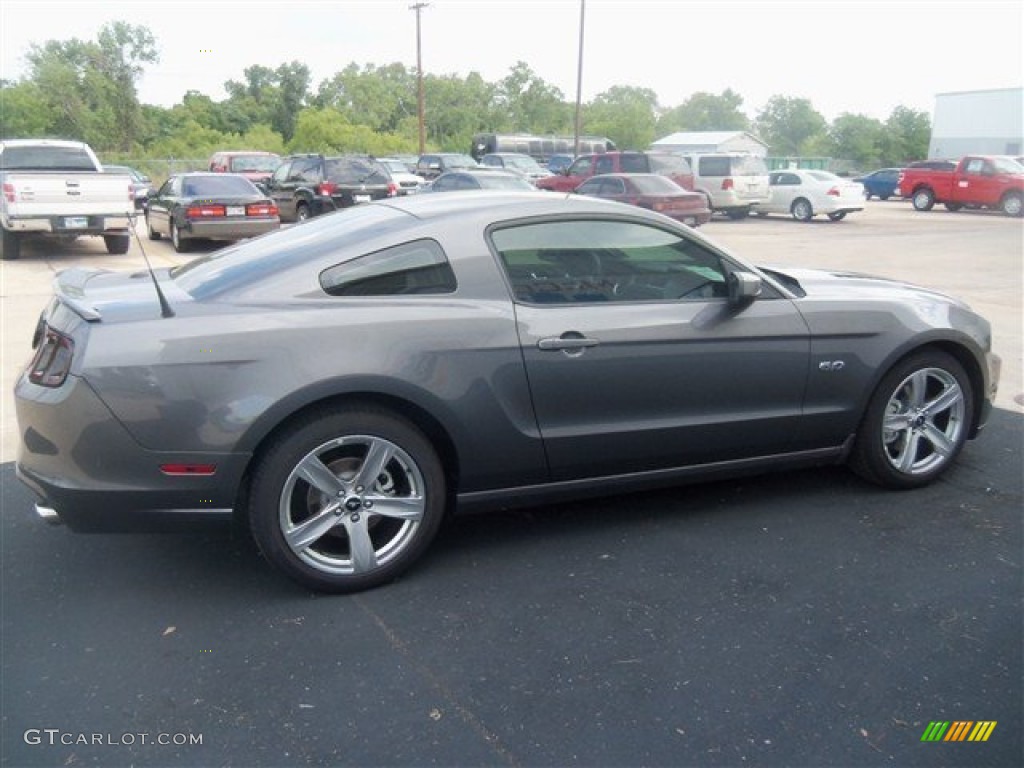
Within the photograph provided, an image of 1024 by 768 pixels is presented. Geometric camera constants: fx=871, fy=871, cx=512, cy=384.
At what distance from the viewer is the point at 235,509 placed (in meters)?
3.28

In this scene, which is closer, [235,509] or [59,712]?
[59,712]

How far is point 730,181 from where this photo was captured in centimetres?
2464

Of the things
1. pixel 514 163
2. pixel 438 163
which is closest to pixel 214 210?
pixel 514 163

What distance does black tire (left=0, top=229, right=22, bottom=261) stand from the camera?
13.6 m

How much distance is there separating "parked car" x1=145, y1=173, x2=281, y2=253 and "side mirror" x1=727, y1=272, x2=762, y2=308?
12.5 meters

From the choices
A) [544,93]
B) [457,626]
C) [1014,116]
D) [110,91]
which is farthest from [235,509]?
[544,93]

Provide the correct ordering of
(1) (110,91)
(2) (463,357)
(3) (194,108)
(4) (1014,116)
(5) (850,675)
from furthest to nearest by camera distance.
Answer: (3) (194,108) < (1) (110,91) < (4) (1014,116) < (2) (463,357) < (5) (850,675)

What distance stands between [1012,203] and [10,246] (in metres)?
26.1

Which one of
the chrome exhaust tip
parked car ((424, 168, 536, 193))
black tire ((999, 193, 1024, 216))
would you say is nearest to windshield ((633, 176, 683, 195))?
parked car ((424, 168, 536, 193))

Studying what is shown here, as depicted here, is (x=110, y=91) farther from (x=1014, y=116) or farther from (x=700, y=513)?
(x=700, y=513)

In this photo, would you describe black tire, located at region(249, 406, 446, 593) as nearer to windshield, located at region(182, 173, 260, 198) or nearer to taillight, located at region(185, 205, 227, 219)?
taillight, located at region(185, 205, 227, 219)

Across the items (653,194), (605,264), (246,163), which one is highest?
(246,163)

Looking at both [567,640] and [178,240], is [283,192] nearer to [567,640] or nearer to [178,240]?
[178,240]

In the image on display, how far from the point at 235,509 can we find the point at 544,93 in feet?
292
